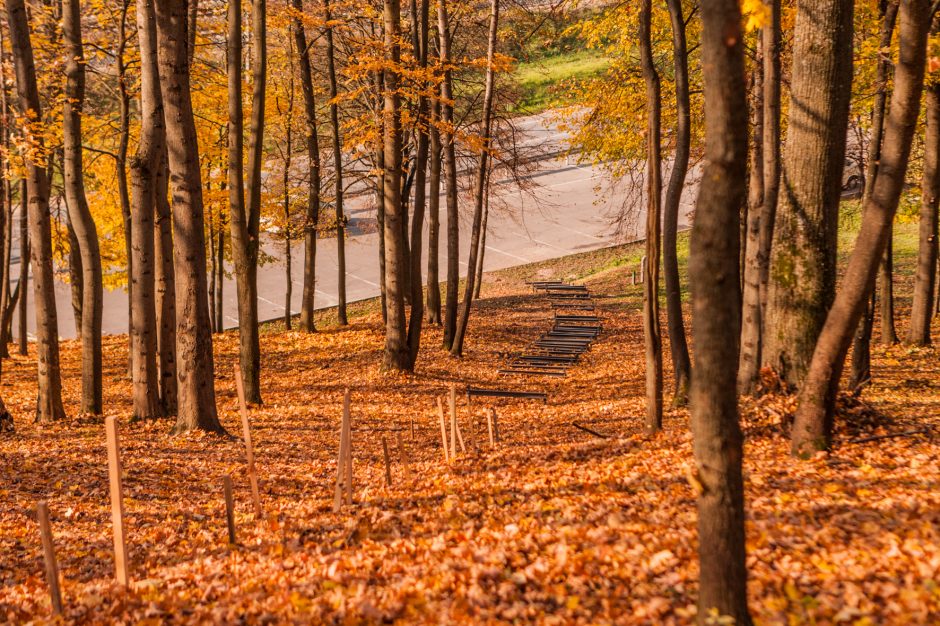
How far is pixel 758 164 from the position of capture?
9.30 m

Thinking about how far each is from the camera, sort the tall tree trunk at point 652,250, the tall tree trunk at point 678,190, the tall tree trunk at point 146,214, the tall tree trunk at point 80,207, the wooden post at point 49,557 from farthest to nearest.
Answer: the tall tree trunk at point 80,207 → the tall tree trunk at point 146,214 → the tall tree trunk at point 678,190 → the tall tree trunk at point 652,250 → the wooden post at point 49,557

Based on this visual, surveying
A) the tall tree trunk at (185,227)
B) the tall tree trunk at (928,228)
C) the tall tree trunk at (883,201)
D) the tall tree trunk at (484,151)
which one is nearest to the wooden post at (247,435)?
the tall tree trunk at (185,227)

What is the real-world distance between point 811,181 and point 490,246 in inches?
1164

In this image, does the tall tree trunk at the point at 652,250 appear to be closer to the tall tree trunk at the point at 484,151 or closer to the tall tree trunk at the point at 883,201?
the tall tree trunk at the point at 883,201

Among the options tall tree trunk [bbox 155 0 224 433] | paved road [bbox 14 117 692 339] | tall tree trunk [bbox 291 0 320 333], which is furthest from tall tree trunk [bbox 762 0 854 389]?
paved road [bbox 14 117 692 339]

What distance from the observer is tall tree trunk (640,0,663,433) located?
818 cm

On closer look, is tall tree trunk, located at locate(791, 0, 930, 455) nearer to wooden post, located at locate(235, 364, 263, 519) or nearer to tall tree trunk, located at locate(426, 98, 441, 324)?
wooden post, located at locate(235, 364, 263, 519)

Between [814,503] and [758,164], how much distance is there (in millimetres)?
4905

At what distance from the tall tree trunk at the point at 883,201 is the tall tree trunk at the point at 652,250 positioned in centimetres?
222

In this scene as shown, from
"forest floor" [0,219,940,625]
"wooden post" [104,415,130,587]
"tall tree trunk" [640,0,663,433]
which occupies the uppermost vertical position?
"tall tree trunk" [640,0,663,433]

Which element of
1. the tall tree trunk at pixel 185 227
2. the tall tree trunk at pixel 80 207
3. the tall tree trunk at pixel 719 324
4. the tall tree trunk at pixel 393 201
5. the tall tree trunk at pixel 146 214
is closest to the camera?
the tall tree trunk at pixel 719 324

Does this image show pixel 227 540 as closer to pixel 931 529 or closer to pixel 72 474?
pixel 72 474

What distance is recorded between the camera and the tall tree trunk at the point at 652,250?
26.8ft

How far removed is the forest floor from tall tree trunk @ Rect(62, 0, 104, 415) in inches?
38.7
